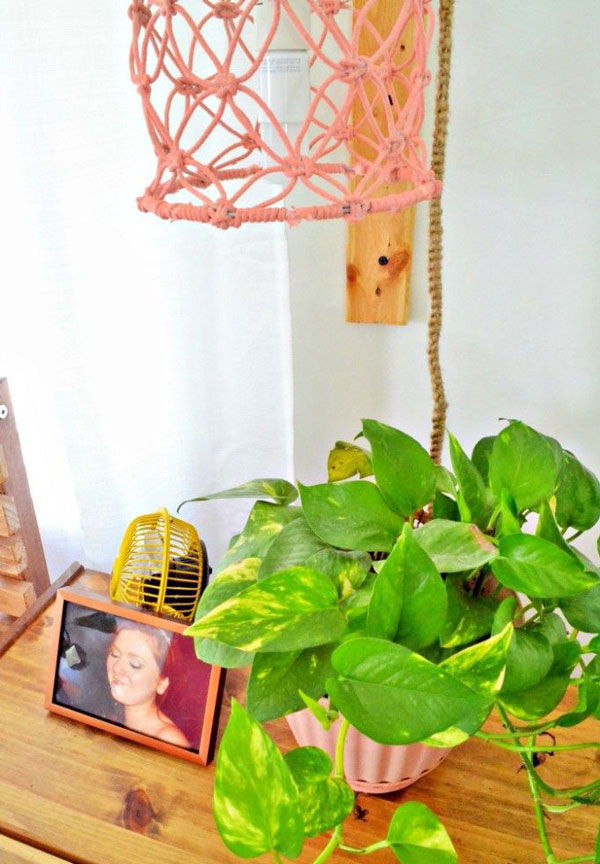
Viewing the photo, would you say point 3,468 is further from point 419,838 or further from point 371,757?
point 419,838

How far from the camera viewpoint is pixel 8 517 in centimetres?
104

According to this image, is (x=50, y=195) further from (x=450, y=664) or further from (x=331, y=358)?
(x=450, y=664)

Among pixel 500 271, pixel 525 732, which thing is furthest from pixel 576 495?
pixel 500 271

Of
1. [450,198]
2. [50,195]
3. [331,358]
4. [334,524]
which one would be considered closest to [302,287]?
[331,358]

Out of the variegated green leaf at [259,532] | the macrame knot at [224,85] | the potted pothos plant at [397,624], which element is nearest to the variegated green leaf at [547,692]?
the potted pothos plant at [397,624]

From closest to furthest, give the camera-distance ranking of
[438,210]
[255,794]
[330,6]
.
→ [255,794] < [330,6] < [438,210]

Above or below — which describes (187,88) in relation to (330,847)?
above

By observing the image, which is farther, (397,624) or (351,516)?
(351,516)

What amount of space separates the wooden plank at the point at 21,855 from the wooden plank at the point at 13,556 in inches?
18.3

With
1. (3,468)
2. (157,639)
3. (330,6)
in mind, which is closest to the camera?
(330,6)

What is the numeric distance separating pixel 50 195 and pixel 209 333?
25 centimetres

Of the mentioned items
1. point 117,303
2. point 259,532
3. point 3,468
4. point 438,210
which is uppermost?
point 438,210

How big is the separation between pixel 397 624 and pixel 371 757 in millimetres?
257

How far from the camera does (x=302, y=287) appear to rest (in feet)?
3.32
